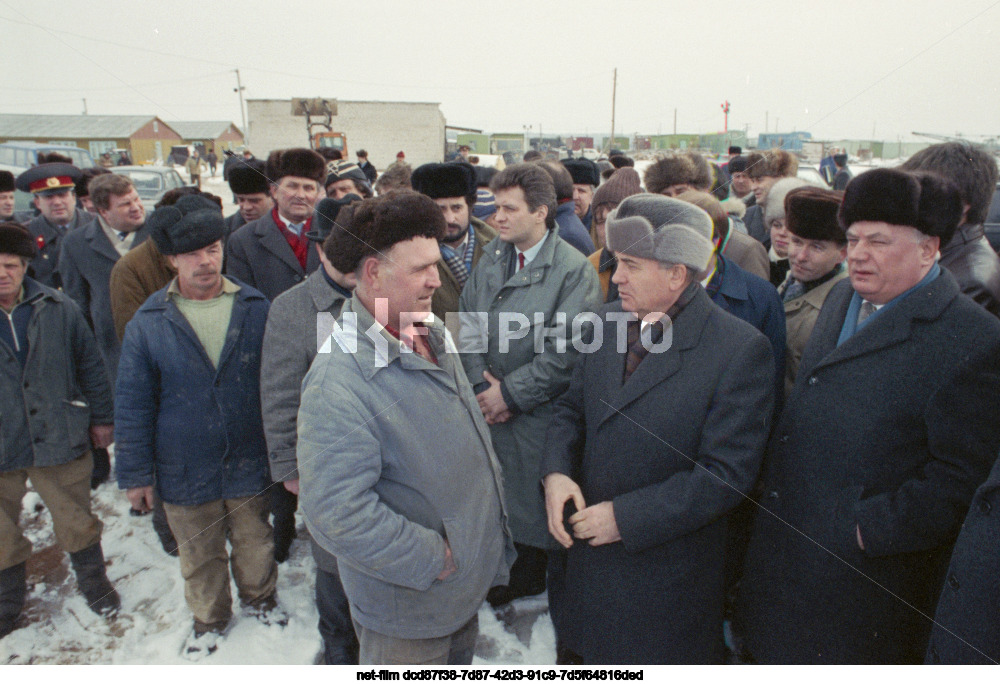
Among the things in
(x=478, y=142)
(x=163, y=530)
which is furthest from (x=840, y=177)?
(x=478, y=142)

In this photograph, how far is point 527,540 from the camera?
9.26ft

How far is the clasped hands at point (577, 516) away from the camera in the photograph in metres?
1.88

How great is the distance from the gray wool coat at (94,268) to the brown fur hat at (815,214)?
160 inches

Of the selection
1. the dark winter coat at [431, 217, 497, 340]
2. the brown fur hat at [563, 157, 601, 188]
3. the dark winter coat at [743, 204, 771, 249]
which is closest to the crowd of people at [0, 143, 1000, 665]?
the dark winter coat at [431, 217, 497, 340]

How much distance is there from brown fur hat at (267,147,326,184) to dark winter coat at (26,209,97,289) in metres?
2.14

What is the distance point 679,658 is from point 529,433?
45.7 inches

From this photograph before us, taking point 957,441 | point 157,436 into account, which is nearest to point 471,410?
point 957,441

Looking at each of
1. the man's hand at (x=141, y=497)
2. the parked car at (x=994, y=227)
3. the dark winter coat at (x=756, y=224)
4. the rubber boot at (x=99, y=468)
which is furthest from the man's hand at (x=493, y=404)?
the parked car at (x=994, y=227)

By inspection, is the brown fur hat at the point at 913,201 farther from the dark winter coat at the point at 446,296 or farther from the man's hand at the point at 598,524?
the dark winter coat at the point at 446,296

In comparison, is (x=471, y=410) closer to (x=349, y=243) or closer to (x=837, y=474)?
(x=349, y=243)

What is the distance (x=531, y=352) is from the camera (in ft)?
9.10

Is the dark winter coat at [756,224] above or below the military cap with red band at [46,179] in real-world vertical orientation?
below

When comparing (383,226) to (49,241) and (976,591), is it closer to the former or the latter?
(976,591)

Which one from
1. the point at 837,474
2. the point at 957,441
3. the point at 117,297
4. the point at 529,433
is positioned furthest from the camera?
the point at 117,297
